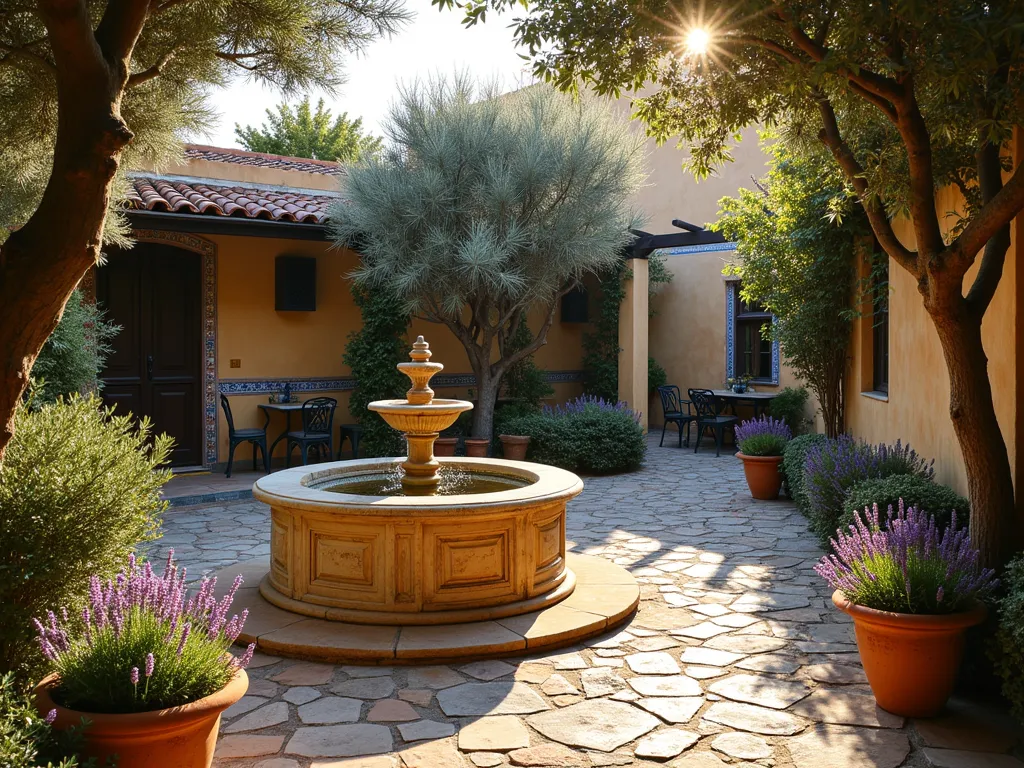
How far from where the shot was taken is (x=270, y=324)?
10781 mm

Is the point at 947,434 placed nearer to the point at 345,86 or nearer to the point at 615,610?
the point at 615,610

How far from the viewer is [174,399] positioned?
10062 millimetres

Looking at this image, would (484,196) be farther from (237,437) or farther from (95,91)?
(95,91)

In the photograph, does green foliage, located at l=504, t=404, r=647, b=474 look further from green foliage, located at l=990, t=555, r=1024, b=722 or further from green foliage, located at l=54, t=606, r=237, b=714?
green foliage, located at l=54, t=606, r=237, b=714

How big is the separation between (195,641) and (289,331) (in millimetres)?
8517

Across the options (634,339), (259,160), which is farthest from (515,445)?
(259,160)

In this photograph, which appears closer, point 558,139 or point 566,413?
point 558,139

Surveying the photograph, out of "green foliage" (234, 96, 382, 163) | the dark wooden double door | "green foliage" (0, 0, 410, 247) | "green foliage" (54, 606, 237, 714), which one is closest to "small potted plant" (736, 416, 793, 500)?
"green foliage" (0, 0, 410, 247)

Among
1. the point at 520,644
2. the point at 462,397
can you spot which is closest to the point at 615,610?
the point at 520,644

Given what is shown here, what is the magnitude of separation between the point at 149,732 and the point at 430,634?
2.07 m

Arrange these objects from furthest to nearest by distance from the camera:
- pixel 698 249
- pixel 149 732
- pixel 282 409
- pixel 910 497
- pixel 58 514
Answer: pixel 698 249
pixel 282 409
pixel 910 497
pixel 58 514
pixel 149 732

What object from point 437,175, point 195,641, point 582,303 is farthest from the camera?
point 582,303

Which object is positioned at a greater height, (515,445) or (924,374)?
(924,374)

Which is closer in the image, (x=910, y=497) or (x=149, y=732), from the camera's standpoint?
(x=149, y=732)
